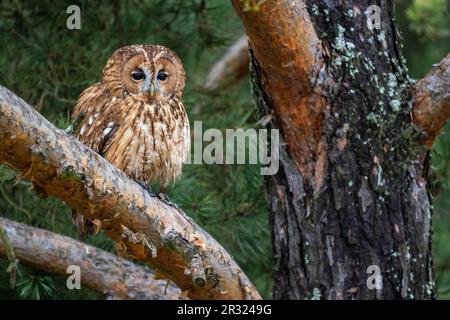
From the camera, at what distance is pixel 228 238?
12.4ft

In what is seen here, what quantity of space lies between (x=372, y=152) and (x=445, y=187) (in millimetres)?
989

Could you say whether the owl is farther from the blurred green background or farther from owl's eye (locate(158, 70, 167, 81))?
the blurred green background

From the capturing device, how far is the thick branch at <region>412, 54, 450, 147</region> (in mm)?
2895

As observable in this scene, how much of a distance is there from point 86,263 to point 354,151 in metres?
1.12

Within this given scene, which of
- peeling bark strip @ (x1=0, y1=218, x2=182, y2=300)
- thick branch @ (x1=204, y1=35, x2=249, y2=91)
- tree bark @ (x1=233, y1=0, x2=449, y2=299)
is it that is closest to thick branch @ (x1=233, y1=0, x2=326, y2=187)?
tree bark @ (x1=233, y1=0, x2=449, y2=299)

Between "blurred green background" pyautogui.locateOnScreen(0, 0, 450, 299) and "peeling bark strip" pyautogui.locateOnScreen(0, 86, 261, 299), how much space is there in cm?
77

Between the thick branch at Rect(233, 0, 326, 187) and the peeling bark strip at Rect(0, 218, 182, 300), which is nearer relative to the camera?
the thick branch at Rect(233, 0, 326, 187)

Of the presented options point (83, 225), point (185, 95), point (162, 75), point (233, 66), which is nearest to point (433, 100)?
point (162, 75)

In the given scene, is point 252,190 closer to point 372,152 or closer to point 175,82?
point 175,82

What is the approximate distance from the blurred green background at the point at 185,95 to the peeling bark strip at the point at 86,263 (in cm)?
26

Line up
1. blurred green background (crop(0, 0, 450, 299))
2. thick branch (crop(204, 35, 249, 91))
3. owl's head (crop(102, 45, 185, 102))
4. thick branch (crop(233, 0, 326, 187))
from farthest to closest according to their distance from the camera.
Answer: thick branch (crop(204, 35, 249, 91)) < blurred green background (crop(0, 0, 450, 299)) < owl's head (crop(102, 45, 185, 102)) < thick branch (crop(233, 0, 326, 187))

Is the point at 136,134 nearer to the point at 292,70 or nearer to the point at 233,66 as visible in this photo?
the point at 292,70

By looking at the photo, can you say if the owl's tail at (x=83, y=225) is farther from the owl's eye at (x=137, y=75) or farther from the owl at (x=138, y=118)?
the owl's eye at (x=137, y=75)

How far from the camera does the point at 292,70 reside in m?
2.88
